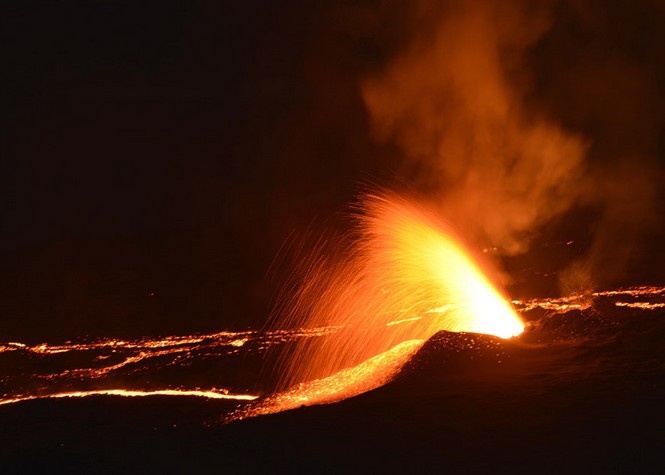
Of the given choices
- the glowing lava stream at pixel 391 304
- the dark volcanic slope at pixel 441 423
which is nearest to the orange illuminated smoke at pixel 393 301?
the glowing lava stream at pixel 391 304

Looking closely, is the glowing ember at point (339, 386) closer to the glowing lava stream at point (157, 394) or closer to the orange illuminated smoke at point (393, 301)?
the glowing lava stream at point (157, 394)

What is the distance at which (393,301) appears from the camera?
8688 mm

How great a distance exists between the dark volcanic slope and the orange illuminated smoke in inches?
58.6

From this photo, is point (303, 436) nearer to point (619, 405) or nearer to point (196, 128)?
point (619, 405)

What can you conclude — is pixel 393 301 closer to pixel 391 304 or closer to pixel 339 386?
pixel 391 304

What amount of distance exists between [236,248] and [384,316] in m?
4.19

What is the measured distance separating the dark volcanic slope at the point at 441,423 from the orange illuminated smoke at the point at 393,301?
1490 mm

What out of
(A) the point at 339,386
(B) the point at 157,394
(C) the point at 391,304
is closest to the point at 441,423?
Result: (A) the point at 339,386

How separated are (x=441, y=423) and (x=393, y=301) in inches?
162

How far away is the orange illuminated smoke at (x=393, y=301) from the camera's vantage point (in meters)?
7.56

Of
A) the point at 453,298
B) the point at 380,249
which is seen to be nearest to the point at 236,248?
the point at 380,249

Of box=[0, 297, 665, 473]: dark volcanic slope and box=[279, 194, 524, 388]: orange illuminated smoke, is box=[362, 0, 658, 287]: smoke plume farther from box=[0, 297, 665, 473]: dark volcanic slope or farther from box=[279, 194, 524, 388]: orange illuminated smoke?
box=[0, 297, 665, 473]: dark volcanic slope

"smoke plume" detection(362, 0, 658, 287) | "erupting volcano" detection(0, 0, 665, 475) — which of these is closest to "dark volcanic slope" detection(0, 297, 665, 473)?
"erupting volcano" detection(0, 0, 665, 475)

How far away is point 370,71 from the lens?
59.6 ft
